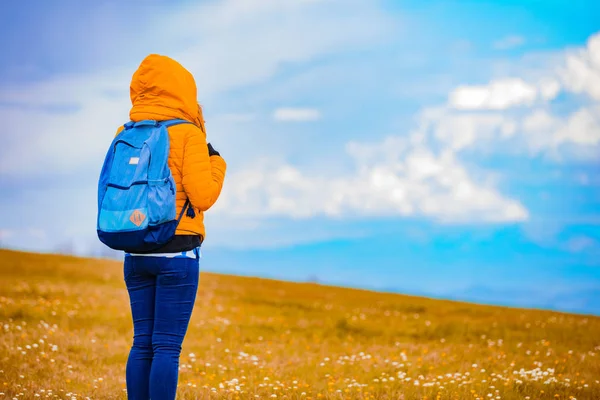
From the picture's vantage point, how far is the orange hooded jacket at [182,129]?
20.2 ft

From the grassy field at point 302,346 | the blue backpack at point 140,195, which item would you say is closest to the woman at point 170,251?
the blue backpack at point 140,195

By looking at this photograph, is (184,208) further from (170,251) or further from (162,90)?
(162,90)

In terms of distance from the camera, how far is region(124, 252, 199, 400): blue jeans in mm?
6219

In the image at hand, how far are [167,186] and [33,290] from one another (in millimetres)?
16845

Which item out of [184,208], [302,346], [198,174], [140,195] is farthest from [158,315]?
[302,346]

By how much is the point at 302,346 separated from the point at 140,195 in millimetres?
9883

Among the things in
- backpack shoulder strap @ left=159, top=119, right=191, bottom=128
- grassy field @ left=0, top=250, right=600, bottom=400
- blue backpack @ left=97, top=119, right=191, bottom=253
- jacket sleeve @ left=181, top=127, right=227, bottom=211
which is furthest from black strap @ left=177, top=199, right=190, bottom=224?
grassy field @ left=0, top=250, right=600, bottom=400

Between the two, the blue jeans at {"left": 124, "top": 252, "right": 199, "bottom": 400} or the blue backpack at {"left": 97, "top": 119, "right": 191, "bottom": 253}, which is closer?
the blue backpack at {"left": 97, "top": 119, "right": 191, "bottom": 253}

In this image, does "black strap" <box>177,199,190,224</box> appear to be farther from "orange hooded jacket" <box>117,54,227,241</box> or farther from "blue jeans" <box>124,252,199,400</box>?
"blue jeans" <box>124,252,199,400</box>

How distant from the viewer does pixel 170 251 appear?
6.20m

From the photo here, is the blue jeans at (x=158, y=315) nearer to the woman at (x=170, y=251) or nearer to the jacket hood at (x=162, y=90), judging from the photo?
the woman at (x=170, y=251)

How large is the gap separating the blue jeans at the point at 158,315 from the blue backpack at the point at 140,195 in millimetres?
254

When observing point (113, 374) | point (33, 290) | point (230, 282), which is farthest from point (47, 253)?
point (113, 374)

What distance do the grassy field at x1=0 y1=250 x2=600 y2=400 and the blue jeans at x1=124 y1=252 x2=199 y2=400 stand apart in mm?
2989
